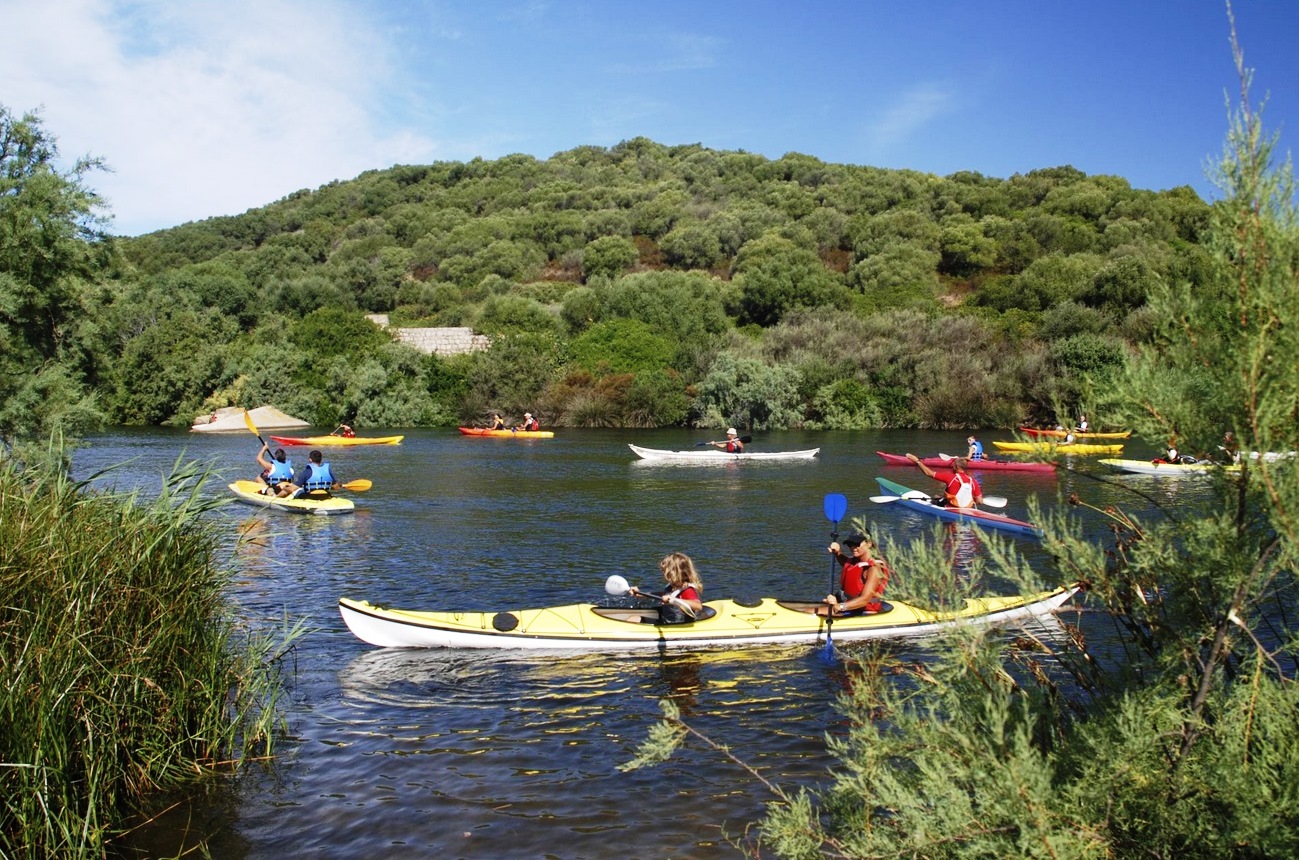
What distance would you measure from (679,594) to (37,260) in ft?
38.1

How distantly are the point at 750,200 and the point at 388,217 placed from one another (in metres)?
40.9

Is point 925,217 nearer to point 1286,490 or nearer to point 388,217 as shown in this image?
point 388,217

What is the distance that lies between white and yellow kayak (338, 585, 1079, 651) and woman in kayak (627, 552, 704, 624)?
0.30 feet

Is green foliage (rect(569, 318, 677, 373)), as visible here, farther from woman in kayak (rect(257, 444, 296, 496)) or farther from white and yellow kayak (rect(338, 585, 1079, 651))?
white and yellow kayak (rect(338, 585, 1079, 651))

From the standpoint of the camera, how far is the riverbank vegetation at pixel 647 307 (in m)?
36.0

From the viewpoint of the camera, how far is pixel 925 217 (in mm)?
75562

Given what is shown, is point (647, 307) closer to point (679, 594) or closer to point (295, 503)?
point (295, 503)

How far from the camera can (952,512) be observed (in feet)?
57.7

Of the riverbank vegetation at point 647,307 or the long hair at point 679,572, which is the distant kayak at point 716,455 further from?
the long hair at point 679,572

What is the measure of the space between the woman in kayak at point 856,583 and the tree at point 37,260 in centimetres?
1105

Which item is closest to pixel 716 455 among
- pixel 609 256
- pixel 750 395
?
pixel 750 395

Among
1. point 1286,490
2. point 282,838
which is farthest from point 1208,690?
point 282,838

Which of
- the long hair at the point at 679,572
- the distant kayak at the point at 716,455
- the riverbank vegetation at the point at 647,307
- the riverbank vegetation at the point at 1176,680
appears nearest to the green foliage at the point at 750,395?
the riverbank vegetation at the point at 647,307

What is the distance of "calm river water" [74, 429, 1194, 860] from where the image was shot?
20.8 ft
